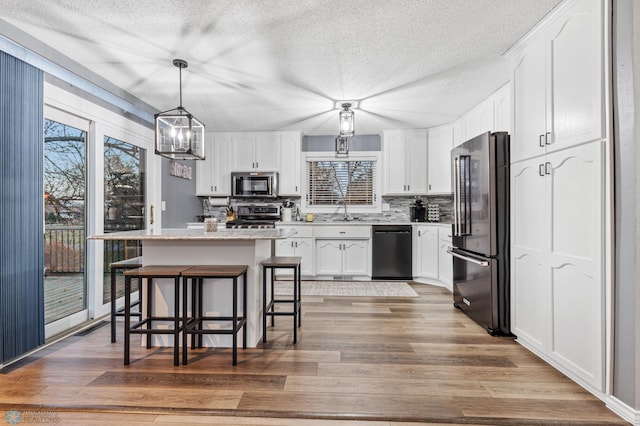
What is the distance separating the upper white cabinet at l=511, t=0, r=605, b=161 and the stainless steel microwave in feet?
11.3

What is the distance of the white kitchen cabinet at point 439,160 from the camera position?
16.3 ft

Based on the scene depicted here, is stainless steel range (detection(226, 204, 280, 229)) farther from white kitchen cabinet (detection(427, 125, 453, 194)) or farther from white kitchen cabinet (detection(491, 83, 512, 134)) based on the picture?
white kitchen cabinet (detection(491, 83, 512, 134))

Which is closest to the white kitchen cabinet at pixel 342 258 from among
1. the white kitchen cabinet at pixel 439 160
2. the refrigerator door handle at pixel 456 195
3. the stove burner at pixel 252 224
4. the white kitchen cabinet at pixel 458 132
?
the stove burner at pixel 252 224

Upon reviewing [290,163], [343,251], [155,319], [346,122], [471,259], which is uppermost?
[346,122]

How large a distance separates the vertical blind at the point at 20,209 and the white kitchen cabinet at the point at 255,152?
118 inches

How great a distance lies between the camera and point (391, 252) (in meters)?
5.13

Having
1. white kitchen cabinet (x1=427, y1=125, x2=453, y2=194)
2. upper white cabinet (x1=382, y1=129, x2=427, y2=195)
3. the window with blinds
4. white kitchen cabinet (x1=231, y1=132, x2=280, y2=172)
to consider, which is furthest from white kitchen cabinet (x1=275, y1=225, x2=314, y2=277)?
white kitchen cabinet (x1=427, y1=125, x2=453, y2=194)

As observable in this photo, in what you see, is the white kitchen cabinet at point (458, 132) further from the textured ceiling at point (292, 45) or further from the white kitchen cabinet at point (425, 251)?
the white kitchen cabinet at point (425, 251)

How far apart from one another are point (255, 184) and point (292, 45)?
9.69ft

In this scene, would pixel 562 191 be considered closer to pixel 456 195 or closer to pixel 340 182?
pixel 456 195

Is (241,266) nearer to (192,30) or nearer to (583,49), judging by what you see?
(192,30)

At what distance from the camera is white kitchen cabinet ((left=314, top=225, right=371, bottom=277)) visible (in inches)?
204

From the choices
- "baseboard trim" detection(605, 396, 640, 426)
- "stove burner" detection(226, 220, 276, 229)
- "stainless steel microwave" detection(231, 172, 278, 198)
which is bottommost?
"baseboard trim" detection(605, 396, 640, 426)

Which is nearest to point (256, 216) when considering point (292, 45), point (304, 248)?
point (304, 248)
